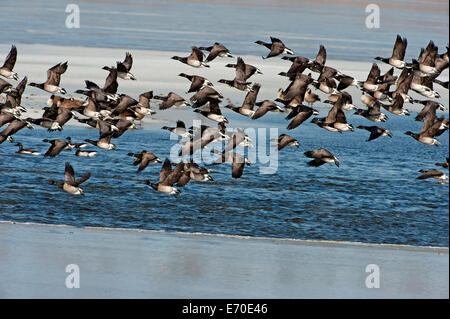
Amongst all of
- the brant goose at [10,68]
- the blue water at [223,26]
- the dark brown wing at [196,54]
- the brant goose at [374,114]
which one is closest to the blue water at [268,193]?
the brant goose at [374,114]

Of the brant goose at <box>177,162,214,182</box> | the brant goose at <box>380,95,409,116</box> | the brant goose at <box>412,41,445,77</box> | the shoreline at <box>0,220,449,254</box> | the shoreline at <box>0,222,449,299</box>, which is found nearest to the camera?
the shoreline at <box>0,222,449,299</box>

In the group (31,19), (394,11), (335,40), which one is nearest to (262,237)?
(335,40)

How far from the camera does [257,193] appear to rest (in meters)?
13.7

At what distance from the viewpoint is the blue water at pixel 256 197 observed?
12.0 metres

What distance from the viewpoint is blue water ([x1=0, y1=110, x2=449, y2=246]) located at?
11961mm

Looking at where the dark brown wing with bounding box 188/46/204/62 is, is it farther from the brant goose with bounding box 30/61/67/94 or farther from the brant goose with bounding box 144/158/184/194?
the brant goose with bounding box 144/158/184/194

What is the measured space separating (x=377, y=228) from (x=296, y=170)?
10.3 ft

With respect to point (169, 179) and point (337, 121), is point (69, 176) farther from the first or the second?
point (337, 121)

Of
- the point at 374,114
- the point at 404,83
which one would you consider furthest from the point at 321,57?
the point at 374,114

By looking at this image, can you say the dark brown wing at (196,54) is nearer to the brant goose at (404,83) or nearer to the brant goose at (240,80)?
the brant goose at (240,80)

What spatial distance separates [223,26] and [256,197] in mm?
23394

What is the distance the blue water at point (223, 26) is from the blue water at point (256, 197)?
38.2 feet

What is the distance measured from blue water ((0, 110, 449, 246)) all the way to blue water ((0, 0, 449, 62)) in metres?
11.7

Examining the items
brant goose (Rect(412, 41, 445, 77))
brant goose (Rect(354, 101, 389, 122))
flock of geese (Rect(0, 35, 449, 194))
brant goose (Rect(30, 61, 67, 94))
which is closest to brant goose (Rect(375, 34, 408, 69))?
flock of geese (Rect(0, 35, 449, 194))
